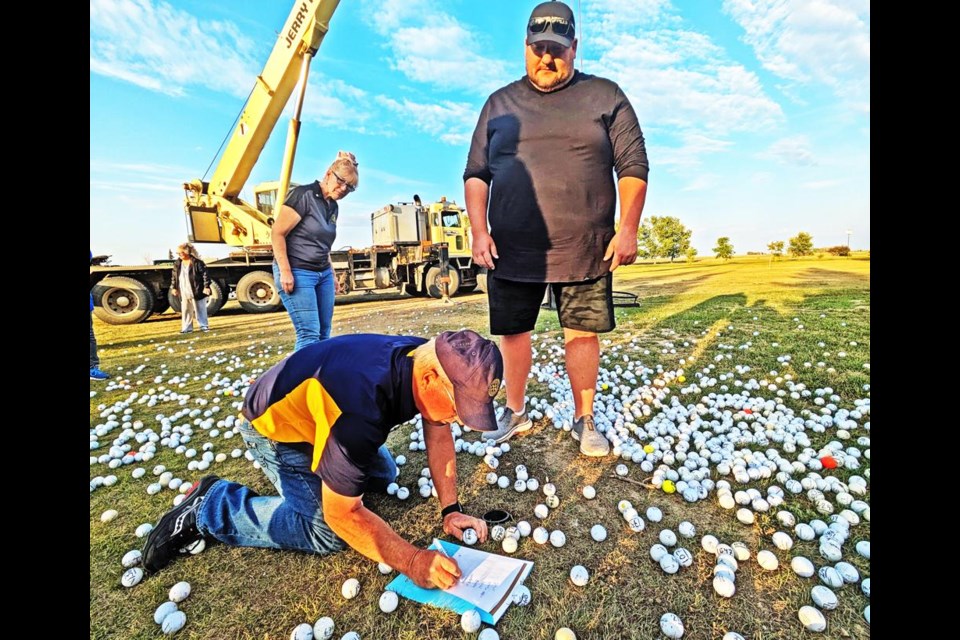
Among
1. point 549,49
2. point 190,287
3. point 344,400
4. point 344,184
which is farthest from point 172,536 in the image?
point 190,287

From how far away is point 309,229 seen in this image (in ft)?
11.9

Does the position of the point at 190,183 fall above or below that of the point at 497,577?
above

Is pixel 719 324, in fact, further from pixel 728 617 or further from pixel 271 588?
pixel 271 588

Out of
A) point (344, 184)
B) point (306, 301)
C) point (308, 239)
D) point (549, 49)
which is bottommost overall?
point (306, 301)

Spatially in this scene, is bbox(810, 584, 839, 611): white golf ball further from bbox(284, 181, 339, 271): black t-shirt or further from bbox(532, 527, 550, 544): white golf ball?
bbox(284, 181, 339, 271): black t-shirt

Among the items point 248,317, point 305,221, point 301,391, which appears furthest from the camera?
point 248,317

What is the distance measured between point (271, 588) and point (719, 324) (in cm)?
688

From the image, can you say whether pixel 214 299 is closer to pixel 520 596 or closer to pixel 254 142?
pixel 254 142

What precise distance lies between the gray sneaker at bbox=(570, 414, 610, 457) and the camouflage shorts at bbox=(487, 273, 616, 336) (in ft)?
2.08

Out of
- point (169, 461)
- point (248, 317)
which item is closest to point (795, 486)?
point (169, 461)

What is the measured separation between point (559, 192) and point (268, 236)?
37.9 ft

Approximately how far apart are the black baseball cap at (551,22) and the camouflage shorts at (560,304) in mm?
1429

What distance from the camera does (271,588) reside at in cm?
169

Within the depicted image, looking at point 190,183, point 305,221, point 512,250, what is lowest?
point 512,250
